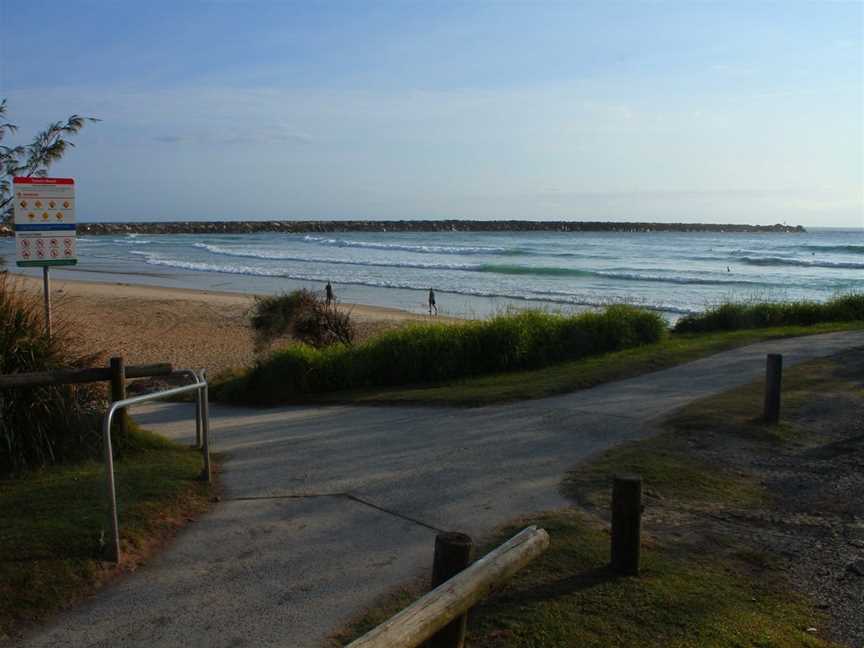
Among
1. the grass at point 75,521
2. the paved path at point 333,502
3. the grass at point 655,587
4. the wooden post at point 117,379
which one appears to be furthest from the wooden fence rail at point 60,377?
the grass at point 655,587

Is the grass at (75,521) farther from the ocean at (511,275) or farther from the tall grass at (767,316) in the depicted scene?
the ocean at (511,275)

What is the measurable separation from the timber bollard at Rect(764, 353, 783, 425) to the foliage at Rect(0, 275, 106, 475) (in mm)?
6137

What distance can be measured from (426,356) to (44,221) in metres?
5.87

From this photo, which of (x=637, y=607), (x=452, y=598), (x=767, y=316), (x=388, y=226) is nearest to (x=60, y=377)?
(x=452, y=598)

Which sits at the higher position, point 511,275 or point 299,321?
point 299,321

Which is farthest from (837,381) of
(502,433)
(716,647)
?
(716,647)

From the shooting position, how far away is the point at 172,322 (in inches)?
895

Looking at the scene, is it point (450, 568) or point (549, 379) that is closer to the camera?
point (450, 568)

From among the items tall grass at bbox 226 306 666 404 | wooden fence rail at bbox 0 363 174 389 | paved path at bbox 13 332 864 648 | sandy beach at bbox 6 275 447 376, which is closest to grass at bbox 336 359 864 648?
paved path at bbox 13 332 864 648

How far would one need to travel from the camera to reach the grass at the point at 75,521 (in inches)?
184

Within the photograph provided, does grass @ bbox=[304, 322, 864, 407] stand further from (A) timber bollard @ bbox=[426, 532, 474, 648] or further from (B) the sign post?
(A) timber bollard @ bbox=[426, 532, 474, 648]

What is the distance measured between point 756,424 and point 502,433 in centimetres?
248

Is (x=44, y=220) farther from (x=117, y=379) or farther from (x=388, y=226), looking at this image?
(x=388, y=226)

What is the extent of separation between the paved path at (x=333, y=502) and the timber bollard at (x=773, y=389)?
109 cm
